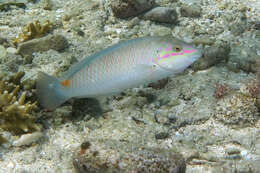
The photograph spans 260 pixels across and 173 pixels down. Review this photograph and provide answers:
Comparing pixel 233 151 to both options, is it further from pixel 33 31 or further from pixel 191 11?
pixel 33 31

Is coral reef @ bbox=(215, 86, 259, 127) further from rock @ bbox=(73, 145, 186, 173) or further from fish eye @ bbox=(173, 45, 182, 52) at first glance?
fish eye @ bbox=(173, 45, 182, 52)

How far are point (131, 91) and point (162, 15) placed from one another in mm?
2894

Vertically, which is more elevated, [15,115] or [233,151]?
[15,115]

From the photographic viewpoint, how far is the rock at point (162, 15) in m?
6.62

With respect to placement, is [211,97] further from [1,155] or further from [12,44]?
[12,44]

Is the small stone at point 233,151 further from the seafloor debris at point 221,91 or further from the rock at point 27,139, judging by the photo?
the rock at point 27,139

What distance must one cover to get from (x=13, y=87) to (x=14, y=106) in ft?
2.14

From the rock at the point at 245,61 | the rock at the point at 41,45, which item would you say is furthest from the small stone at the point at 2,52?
the rock at the point at 245,61

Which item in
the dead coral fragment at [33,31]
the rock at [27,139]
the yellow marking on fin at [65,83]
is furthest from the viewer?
the dead coral fragment at [33,31]

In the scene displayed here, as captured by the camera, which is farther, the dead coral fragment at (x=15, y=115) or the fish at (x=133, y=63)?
the dead coral fragment at (x=15, y=115)

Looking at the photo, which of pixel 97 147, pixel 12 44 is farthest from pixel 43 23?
pixel 97 147

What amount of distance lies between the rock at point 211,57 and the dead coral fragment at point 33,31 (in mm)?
3725

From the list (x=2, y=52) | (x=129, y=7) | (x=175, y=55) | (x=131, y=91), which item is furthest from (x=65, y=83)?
(x=129, y=7)

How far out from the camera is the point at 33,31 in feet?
20.3
